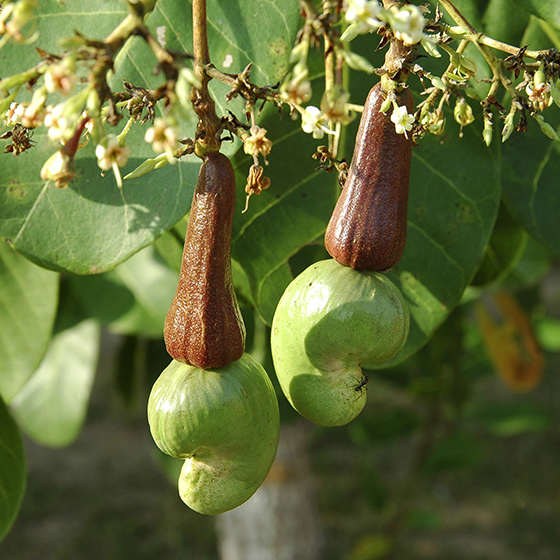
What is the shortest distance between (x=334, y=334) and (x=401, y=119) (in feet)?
0.80

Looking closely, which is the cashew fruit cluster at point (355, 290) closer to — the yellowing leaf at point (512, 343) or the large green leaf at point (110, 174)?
the large green leaf at point (110, 174)

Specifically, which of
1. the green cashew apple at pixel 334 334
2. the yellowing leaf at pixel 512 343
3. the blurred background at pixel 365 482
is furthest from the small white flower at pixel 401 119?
the yellowing leaf at pixel 512 343

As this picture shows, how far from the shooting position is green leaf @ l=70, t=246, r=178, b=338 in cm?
196

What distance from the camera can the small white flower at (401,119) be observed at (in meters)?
0.69

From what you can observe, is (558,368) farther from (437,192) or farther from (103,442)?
(437,192)

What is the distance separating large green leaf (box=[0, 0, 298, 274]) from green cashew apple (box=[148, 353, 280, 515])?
0.28 metres

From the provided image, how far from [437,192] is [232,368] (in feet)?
1.71

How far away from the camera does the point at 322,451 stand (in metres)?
6.30

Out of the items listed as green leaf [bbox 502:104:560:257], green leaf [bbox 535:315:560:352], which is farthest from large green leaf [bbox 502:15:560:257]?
green leaf [bbox 535:315:560:352]

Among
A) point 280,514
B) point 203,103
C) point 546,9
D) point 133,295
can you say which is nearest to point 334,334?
point 203,103

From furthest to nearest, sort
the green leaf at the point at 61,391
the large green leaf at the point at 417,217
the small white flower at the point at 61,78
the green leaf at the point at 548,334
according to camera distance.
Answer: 1. the green leaf at the point at 548,334
2. the green leaf at the point at 61,391
3. the large green leaf at the point at 417,217
4. the small white flower at the point at 61,78

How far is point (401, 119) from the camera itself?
0.69m

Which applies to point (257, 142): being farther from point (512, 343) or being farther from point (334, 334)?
point (512, 343)

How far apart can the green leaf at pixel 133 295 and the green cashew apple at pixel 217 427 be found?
3.93ft
